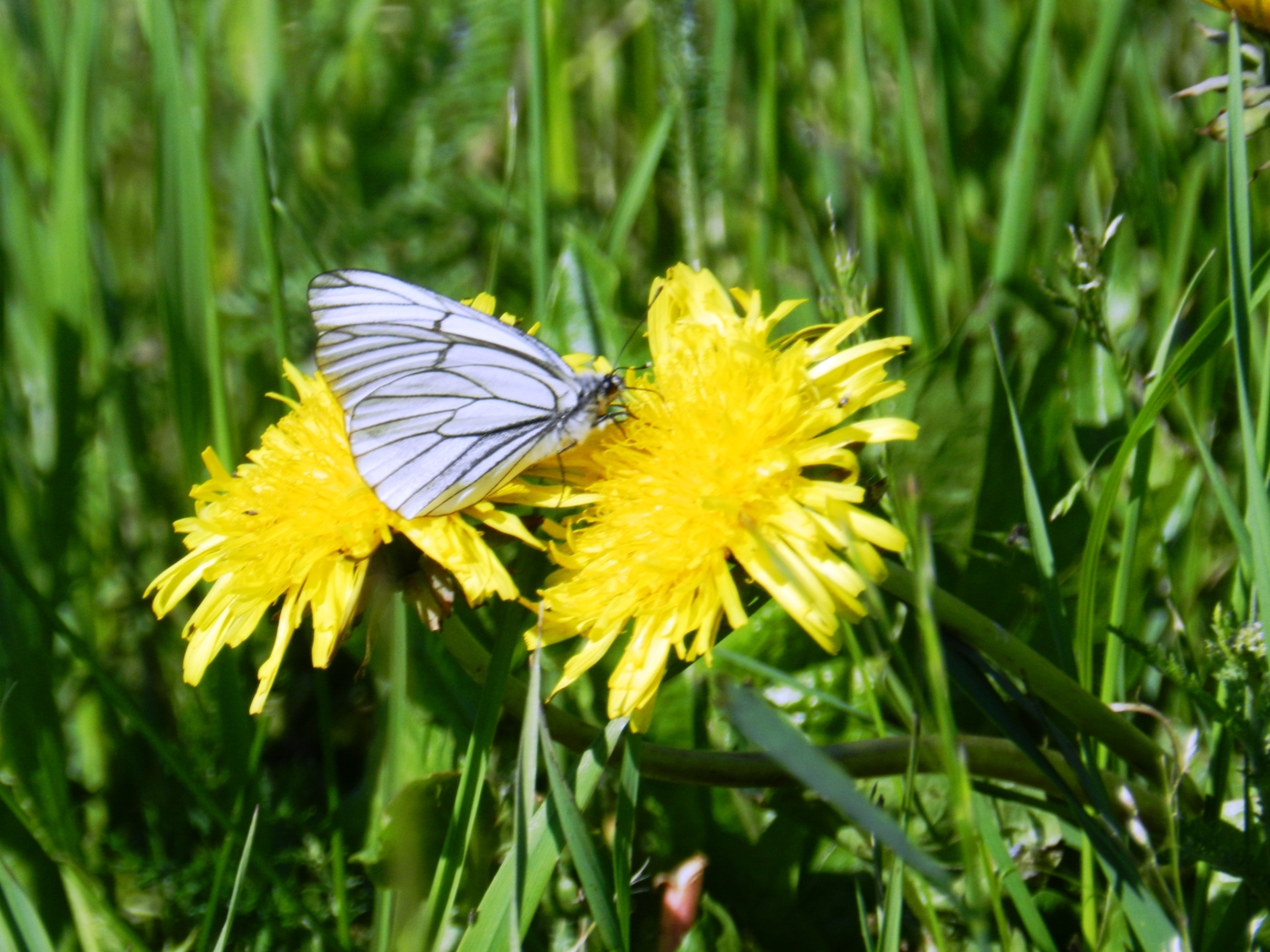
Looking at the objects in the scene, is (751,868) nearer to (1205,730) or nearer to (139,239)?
(1205,730)

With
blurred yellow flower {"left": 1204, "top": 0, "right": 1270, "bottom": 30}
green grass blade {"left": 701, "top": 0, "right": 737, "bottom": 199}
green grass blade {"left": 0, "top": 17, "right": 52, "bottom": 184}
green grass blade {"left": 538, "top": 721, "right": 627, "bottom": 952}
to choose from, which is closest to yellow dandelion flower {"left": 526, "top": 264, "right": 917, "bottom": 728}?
green grass blade {"left": 538, "top": 721, "right": 627, "bottom": 952}

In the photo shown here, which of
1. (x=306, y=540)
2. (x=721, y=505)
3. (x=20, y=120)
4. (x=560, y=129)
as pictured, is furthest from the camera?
(x=560, y=129)

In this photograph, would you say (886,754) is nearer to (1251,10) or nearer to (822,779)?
(822,779)

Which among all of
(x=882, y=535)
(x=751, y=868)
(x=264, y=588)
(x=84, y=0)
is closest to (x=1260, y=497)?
(x=882, y=535)

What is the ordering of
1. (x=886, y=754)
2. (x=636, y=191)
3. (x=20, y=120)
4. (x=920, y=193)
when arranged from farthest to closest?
(x=20, y=120), (x=636, y=191), (x=920, y=193), (x=886, y=754)

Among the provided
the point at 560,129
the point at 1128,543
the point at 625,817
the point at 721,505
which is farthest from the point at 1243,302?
the point at 560,129

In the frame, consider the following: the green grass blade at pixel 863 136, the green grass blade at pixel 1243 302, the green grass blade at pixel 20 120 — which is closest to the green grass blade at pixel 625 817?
the green grass blade at pixel 1243 302

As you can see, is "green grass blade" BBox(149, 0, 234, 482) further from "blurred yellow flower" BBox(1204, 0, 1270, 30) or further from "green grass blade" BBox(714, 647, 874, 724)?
"blurred yellow flower" BBox(1204, 0, 1270, 30)

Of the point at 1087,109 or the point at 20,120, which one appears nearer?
the point at 1087,109
